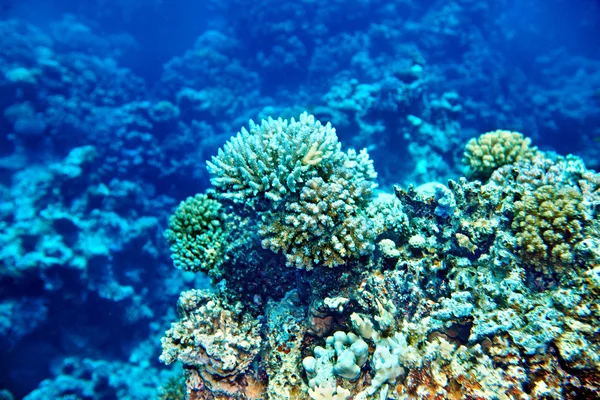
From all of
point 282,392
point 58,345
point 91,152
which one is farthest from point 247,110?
point 282,392

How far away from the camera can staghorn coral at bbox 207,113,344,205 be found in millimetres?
3457

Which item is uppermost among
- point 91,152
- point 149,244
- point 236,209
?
point 91,152

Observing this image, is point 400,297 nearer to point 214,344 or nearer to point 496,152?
point 214,344

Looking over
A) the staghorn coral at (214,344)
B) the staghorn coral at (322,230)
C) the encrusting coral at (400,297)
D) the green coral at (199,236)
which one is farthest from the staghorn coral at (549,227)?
the green coral at (199,236)

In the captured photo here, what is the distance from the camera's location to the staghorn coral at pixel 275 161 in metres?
3.46

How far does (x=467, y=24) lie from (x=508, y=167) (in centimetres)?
2190

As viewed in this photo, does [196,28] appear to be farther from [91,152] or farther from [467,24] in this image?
[467,24]

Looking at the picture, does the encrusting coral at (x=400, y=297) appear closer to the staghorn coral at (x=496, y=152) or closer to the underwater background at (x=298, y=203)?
the underwater background at (x=298, y=203)

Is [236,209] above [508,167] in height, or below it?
above

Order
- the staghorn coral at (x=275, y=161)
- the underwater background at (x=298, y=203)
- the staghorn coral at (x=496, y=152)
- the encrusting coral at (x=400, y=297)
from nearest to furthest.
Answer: the encrusting coral at (x=400, y=297)
the underwater background at (x=298, y=203)
the staghorn coral at (x=275, y=161)
the staghorn coral at (x=496, y=152)

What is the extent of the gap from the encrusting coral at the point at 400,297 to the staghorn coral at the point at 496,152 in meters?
1.44

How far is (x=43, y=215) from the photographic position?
10961 millimetres

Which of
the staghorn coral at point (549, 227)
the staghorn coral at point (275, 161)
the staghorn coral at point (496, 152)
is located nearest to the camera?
the staghorn coral at point (549, 227)

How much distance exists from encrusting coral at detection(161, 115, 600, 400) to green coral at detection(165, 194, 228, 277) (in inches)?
12.8
